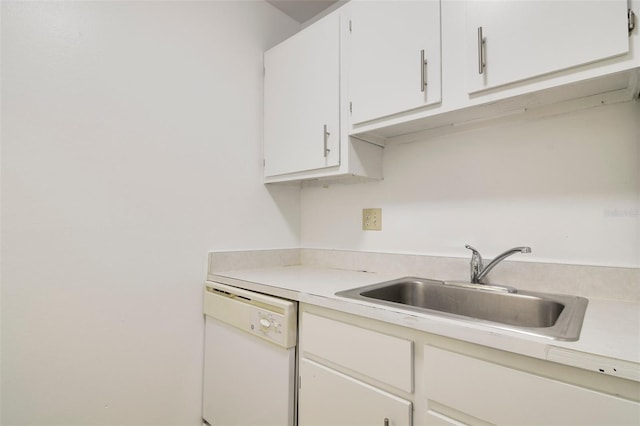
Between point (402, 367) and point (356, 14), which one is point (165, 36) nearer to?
point (356, 14)

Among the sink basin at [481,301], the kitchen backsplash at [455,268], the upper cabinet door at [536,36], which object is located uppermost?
the upper cabinet door at [536,36]

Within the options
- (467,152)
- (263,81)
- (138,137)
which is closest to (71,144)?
(138,137)

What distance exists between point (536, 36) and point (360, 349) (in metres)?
1.12

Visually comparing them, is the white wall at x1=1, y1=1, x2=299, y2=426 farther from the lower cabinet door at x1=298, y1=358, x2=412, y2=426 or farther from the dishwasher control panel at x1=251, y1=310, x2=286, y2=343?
the lower cabinet door at x1=298, y1=358, x2=412, y2=426

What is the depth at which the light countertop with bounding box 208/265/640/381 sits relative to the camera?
61 centimetres

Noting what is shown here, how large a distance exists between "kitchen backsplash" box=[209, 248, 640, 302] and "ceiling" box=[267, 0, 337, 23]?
155 cm

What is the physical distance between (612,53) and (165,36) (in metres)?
1.75

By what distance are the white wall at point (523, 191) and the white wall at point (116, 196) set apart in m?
0.90

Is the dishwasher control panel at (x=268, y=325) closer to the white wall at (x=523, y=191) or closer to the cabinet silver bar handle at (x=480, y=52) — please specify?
the white wall at (x=523, y=191)

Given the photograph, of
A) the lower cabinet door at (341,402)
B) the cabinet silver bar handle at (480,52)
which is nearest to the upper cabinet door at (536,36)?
the cabinet silver bar handle at (480,52)

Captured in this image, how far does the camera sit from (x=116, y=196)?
53.7 inches

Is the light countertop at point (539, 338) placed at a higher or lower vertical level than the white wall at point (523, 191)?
lower

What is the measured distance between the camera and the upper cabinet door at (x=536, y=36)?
86 centimetres

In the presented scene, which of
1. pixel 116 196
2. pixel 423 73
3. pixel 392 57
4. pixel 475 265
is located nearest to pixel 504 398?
pixel 475 265
